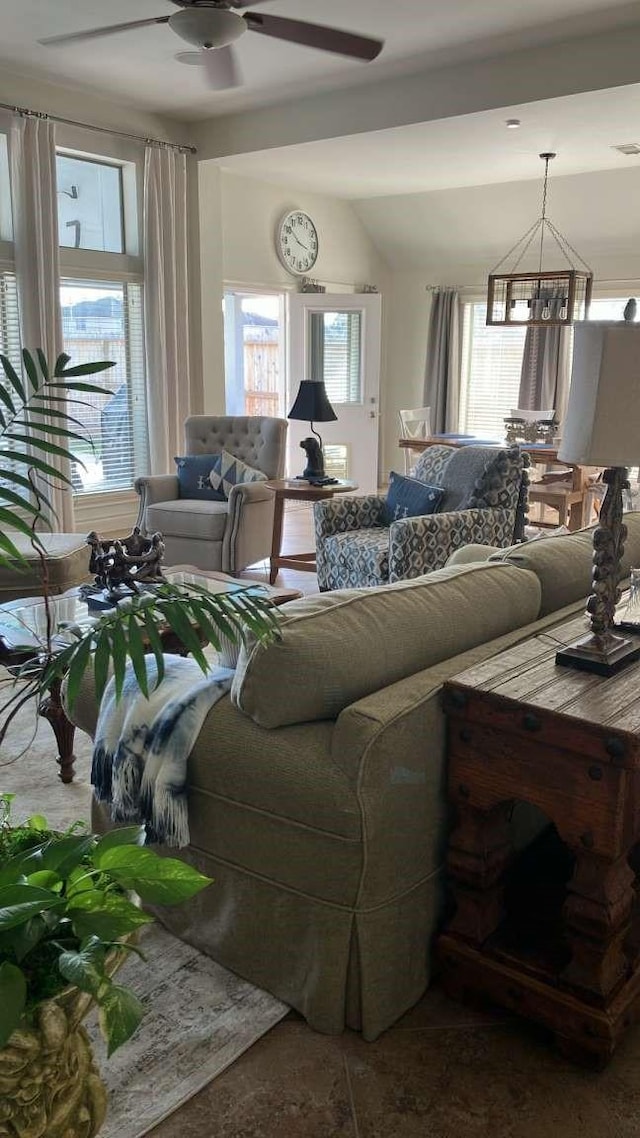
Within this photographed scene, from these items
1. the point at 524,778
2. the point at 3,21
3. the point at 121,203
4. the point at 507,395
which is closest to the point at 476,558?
the point at 524,778

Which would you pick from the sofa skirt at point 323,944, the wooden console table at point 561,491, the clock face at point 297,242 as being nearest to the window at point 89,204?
the clock face at point 297,242

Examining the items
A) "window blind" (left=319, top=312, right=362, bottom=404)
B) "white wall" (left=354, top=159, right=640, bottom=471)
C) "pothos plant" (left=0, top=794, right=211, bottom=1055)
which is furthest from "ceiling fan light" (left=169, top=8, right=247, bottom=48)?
"window blind" (left=319, top=312, right=362, bottom=404)

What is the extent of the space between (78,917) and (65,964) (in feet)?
0.30

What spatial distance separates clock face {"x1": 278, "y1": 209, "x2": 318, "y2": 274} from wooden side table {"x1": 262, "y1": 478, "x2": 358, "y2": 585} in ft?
10.7

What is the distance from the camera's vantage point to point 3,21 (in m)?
4.47

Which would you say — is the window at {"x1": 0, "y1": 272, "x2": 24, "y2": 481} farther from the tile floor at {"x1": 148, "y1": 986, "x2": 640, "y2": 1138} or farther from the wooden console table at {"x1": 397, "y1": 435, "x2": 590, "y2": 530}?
the tile floor at {"x1": 148, "y1": 986, "x2": 640, "y2": 1138}

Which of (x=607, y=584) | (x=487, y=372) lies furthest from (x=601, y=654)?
(x=487, y=372)

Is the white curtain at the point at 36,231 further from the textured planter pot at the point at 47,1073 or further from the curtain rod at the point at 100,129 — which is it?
the textured planter pot at the point at 47,1073

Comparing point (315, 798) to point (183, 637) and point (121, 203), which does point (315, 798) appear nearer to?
point (183, 637)

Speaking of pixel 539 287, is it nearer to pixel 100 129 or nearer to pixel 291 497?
pixel 291 497

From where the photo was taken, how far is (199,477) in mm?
5441

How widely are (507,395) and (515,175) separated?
2285mm

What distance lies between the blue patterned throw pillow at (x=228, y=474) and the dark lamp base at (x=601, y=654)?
12.2ft

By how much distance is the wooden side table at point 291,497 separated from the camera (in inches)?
203
